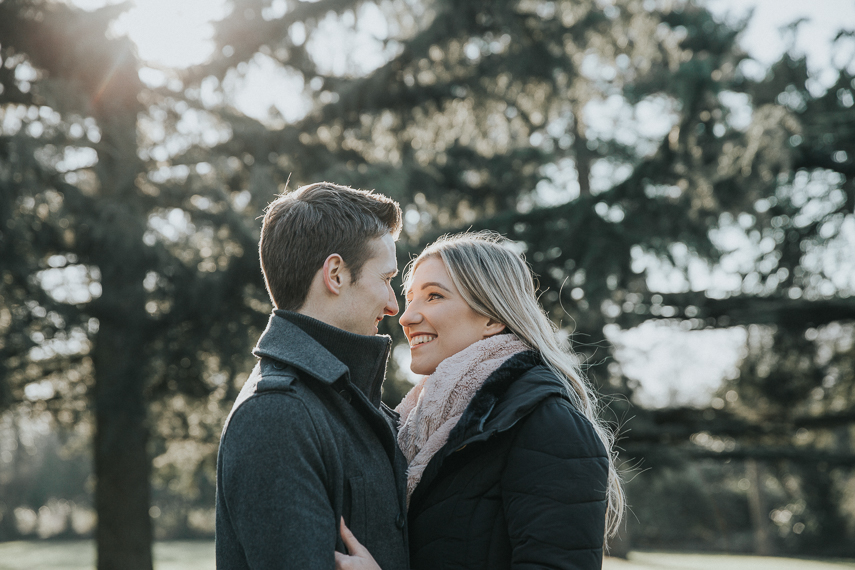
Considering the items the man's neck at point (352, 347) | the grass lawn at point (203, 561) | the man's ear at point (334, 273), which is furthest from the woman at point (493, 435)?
the grass lawn at point (203, 561)

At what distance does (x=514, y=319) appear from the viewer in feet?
7.82

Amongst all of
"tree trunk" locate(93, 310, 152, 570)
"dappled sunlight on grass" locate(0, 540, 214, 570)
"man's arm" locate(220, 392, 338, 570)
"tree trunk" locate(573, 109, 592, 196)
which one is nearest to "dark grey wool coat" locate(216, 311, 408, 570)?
"man's arm" locate(220, 392, 338, 570)

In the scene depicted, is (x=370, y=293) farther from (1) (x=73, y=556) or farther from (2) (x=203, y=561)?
(1) (x=73, y=556)

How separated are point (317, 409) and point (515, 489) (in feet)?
1.85

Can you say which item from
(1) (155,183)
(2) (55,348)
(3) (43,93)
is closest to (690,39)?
(1) (155,183)

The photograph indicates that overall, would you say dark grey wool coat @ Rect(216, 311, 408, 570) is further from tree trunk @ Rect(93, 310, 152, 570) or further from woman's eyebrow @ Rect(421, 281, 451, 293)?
tree trunk @ Rect(93, 310, 152, 570)

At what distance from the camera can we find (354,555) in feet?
5.39

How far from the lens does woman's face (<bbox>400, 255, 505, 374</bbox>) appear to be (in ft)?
7.95

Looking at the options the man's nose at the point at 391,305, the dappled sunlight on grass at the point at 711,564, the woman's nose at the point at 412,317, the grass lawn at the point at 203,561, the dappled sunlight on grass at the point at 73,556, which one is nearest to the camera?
the man's nose at the point at 391,305

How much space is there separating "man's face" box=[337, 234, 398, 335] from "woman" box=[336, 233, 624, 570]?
1.24 ft

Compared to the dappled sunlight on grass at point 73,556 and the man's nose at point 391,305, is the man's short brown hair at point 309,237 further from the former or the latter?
the dappled sunlight on grass at point 73,556

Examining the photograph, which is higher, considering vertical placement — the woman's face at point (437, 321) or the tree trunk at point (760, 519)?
the woman's face at point (437, 321)

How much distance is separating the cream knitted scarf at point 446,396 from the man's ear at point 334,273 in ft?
1.77

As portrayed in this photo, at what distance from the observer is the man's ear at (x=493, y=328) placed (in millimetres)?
2420
